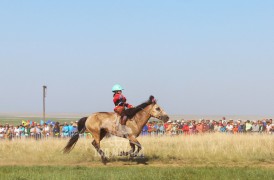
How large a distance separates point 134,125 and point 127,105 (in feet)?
2.76

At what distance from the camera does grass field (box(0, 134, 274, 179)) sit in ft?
40.6

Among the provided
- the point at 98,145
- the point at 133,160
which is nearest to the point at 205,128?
the point at 133,160

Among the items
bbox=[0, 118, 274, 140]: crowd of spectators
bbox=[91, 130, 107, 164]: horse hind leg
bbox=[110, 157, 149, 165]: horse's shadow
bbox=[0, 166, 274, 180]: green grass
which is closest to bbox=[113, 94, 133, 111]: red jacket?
bbox=[91, 130, 107, 164]: horse hind leg

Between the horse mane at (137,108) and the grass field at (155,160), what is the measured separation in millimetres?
1637

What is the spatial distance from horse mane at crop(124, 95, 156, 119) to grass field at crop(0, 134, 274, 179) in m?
1.64

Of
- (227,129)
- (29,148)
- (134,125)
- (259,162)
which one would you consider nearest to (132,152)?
(134,125)

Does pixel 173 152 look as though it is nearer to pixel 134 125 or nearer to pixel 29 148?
pixel 134 125

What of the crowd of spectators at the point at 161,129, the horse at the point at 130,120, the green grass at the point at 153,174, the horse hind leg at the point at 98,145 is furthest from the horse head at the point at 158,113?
the crowd of spectators at the point at 161,129

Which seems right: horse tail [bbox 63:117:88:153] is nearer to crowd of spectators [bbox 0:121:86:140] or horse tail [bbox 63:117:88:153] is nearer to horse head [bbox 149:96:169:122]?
horse head [bbox 149:96:169:122]

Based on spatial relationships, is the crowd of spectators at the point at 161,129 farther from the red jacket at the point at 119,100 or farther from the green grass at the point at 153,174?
the green grass at the point at 153,174

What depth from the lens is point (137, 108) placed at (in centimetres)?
1758

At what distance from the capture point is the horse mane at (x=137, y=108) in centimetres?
1745

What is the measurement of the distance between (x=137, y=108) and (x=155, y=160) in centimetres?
194

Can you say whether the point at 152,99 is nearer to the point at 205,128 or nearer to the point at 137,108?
the point at 137,108
